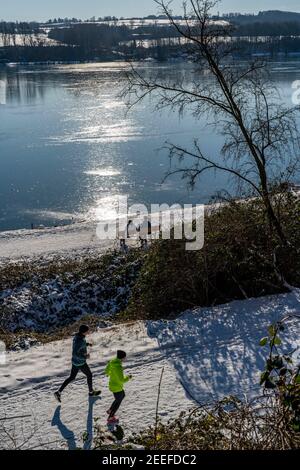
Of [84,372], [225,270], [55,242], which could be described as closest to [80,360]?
[84,372]

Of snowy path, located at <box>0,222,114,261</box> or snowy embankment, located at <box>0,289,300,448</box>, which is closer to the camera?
snowy embankment, located at <box>0,289,300,448</box>

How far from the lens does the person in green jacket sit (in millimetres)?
7648

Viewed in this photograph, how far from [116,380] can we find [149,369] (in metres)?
1.71

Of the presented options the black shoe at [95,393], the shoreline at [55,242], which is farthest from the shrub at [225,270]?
the shoreline at [55,242]

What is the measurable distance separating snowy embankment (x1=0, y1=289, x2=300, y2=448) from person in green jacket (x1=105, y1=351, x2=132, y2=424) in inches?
9.7

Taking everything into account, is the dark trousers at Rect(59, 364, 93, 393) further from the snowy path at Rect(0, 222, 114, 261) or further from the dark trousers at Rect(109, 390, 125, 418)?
the snowy path at Rect(0, 222, 114, 261)

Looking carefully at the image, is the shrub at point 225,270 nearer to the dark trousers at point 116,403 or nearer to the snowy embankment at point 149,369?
the snowy embankment at point 149,369

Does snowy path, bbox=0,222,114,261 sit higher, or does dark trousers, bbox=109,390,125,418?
dark trousers, bbox=109,390,125,418

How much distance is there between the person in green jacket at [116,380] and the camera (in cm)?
765

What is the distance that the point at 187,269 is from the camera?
1228cm

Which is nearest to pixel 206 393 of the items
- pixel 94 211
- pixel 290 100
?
pixel 94 211

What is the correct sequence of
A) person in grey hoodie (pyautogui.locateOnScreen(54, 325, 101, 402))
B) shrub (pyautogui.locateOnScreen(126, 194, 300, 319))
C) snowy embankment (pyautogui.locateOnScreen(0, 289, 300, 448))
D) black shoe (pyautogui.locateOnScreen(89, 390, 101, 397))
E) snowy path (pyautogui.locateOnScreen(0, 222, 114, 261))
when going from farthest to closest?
snowy path (pyautogui.locateOnScreen(0, 222, 114, 261)), shrub (pyautogui.locateOnScreen(126, 194, 300, 319)), black shoe (pyautogui.locateOnScreen(89, 390, 101, 397)), person in grey hoodie (pyautogui.locateOnScreen(54, 325, 101, 402)), snowy embankment (pyautogui.locateOnScreen(0, 289, 300, 448))

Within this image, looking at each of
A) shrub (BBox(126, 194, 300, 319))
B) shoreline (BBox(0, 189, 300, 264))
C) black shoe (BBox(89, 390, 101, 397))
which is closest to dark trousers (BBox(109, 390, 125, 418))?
black shoe (BBox(89, 390, 101, 397))
